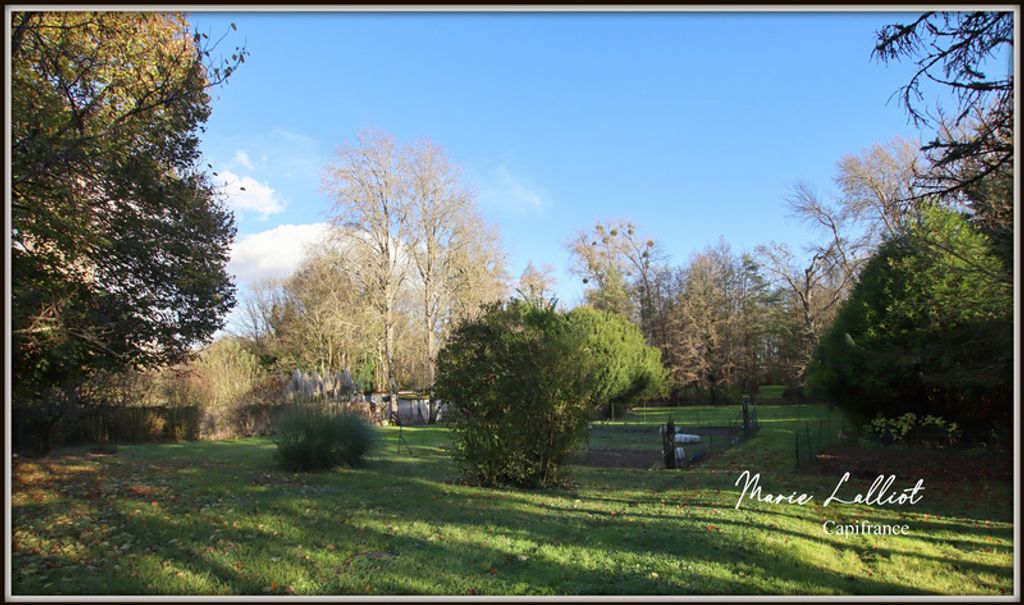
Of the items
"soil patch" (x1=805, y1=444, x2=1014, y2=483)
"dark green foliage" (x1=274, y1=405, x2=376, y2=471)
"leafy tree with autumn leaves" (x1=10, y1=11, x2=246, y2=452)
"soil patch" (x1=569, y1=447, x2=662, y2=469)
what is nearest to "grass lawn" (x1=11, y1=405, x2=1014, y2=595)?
"soil patch" (x1=805, y1=444, x2=1014, y2=483)

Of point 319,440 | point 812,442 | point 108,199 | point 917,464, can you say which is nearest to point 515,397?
point 319,440

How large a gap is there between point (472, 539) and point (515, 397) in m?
4.02

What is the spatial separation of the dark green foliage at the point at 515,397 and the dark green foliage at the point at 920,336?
569 cm

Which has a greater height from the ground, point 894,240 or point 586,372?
point 894,240

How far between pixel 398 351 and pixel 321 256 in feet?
26.6

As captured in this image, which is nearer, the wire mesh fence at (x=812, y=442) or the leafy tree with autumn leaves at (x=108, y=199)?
the leafy tree with autumn leaves at (x=108, y=199)

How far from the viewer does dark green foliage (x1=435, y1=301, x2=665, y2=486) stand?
938cm

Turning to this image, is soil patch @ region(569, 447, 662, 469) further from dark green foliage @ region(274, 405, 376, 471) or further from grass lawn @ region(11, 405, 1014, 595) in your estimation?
dark green foliage @ region(274, 405, 376, 471)

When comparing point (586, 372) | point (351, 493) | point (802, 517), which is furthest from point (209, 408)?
point (802, 517)

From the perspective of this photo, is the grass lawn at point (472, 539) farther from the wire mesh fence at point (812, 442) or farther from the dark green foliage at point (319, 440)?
the wire mesh fence at point (812, 442)

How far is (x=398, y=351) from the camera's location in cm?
3844

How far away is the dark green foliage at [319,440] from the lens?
10.6 m

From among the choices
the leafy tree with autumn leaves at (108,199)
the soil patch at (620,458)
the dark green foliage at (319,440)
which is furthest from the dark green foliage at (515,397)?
the leafy tree with autumn leaves at (108,199)

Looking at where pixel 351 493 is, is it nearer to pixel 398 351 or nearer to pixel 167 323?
pixel 167 323
